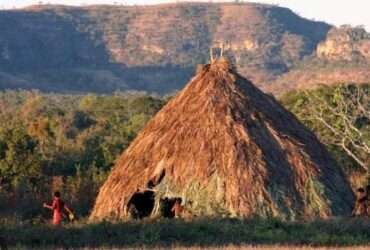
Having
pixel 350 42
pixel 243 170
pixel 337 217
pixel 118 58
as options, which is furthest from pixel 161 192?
pixel 118 58

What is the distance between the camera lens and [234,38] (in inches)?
5231

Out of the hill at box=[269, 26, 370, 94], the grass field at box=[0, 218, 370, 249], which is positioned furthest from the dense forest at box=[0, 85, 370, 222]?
the hill at box=[269, 26, 370, 94]

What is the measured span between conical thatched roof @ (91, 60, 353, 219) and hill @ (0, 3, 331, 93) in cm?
7875

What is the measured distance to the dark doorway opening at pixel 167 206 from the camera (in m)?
20.0

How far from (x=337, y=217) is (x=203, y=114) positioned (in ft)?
11.5

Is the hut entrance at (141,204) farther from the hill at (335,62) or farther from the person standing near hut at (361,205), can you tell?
the hill at (335,62)

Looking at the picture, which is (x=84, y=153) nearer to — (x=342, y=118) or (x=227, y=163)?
(x=342, y=118)

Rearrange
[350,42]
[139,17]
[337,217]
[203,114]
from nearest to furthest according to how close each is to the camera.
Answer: [337,217] → [203,114] → [350,42] → [139,17]

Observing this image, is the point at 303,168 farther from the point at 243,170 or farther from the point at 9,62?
the point at 9,62

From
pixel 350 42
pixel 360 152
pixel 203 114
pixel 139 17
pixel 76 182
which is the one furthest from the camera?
pixel 139 17

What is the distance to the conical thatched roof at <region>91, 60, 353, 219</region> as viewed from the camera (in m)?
19.2

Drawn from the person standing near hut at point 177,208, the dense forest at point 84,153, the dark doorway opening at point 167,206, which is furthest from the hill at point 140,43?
the person standing near hut at point 177,208

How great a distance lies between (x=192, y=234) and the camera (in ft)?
54.4

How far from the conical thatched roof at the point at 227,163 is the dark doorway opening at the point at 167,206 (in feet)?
0.58
